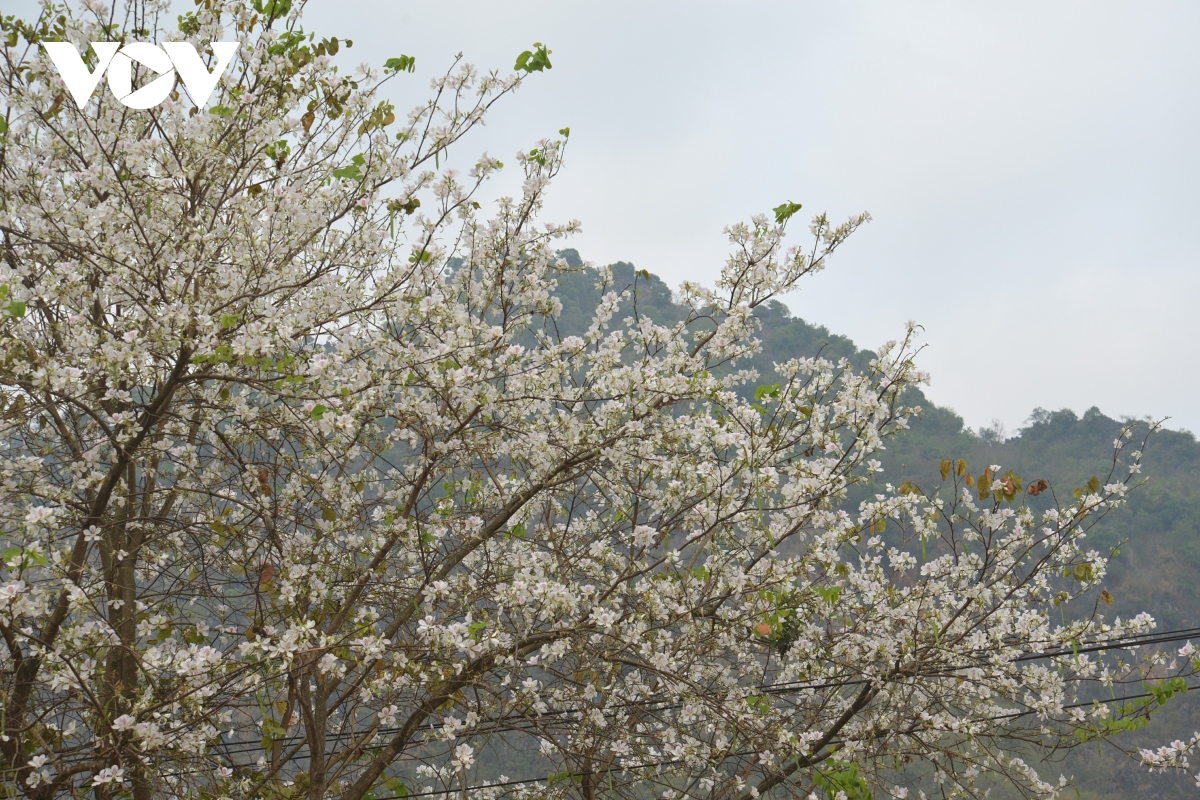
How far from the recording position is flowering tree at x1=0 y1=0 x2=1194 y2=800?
3.85m

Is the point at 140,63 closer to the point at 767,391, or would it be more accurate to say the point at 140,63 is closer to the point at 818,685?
the point at 767,391

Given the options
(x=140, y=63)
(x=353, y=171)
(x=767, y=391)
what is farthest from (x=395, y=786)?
(x=140, y=63)

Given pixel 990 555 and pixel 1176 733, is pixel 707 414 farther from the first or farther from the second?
pixel 1176 733

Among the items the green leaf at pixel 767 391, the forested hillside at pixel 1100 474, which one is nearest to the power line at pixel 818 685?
the green leaf at pixel 767 391

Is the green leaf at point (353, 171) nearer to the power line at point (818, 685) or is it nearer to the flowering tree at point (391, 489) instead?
the flowering tree at point (391, 489)

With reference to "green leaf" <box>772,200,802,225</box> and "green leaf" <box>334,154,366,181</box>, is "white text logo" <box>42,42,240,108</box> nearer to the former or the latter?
"green leaf" <box>334,154,366,181</box>

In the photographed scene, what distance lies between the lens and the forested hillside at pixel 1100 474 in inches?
1022

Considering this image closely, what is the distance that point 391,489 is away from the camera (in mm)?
5367

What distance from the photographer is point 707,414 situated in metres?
4.69

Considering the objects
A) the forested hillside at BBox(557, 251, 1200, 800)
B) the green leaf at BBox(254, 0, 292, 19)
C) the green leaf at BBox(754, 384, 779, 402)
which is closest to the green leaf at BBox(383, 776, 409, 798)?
the green leaf at BBox(754, 384, 779, 402)

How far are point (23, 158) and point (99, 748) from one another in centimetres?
296

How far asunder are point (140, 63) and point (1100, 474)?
38.3 m

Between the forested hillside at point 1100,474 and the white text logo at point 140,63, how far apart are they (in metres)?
20.1

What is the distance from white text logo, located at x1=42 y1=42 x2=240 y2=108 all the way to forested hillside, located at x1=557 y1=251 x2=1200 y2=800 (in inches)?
791
